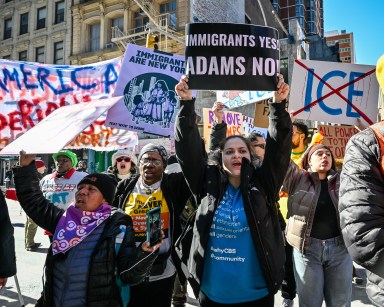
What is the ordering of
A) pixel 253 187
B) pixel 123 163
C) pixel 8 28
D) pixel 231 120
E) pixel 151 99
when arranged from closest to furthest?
1. pixel 253 187
2. pixel 151 99
3. pixel 123 163
4. pixel 231 120
5. pixel 8 28

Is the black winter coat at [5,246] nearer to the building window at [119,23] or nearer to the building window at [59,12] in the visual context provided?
the building window at [119,23]

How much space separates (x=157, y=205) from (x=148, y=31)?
54.2ft

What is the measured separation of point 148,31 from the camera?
58.8 ft

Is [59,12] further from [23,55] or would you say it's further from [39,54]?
[23,55]

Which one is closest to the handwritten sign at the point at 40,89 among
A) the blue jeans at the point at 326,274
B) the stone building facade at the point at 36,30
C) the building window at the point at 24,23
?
the blue jeans at the point at 326,274

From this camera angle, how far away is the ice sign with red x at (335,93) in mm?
3520

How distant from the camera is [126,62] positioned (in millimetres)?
3918

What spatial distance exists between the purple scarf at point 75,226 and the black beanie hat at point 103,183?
0.12 m

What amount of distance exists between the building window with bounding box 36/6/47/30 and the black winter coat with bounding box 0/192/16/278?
24414mm

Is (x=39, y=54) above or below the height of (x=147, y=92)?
above

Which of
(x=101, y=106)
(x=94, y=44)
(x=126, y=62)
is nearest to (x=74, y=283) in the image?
(x=101, y=106)

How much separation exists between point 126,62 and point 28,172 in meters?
1.78

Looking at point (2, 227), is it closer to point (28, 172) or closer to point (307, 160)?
point (28, 172)

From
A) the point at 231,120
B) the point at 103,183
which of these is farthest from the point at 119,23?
the point at 103,183
